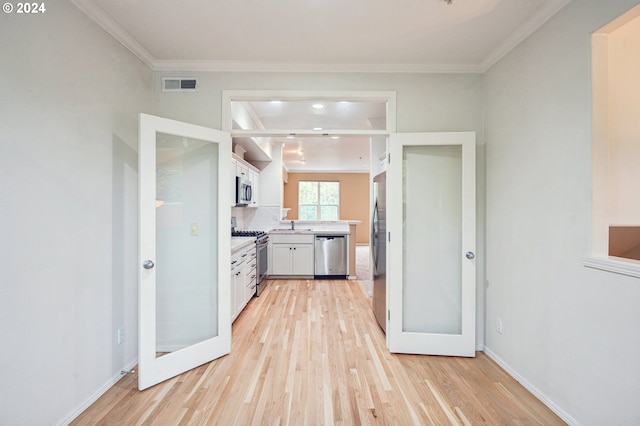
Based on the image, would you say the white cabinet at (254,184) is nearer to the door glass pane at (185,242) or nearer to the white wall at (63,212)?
the door glass pane at (185,242)

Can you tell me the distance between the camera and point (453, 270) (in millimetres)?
2648

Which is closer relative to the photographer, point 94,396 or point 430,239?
point 94,396

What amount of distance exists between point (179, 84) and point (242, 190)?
1978 millimetres

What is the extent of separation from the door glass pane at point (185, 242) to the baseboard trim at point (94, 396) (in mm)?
314

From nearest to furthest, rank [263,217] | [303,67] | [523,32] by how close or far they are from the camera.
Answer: [523,32], [303,67], [263,217]

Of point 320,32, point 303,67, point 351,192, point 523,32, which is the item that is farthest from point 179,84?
point 351,192

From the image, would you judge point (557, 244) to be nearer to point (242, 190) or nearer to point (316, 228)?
point (242, 190)

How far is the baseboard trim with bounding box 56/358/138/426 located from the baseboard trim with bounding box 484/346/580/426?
306 centimetres

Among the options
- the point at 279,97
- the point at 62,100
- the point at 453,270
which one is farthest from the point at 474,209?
the point at 62,100

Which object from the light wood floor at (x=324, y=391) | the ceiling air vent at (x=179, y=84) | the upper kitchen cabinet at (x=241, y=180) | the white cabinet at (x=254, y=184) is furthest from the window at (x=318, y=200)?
the ceiling air vent at (x=179, y=84)

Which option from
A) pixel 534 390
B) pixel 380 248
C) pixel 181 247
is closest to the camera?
pixel 534 390

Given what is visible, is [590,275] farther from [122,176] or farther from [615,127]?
[122,176]

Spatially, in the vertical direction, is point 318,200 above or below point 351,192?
below

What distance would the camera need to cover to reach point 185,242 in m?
2.46
